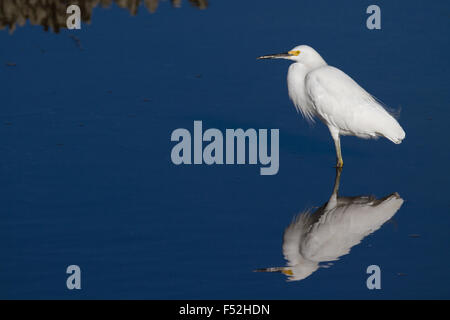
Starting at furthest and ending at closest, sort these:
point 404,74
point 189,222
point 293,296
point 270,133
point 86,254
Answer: point 404,74 → point 270,133 → point 189,222 → point 86,254 → point 293,296

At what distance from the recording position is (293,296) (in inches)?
201

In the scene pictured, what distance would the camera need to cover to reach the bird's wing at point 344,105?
750 centimetres

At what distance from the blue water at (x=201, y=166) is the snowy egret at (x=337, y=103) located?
28cm

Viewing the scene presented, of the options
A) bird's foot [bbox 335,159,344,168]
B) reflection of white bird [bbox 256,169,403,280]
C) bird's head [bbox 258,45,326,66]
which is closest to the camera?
reflection of white bird [bbox 256,169,403,280]

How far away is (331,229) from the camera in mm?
6074

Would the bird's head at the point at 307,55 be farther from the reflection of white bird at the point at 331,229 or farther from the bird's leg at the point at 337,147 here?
the reflection of white bird at the point at 331,229

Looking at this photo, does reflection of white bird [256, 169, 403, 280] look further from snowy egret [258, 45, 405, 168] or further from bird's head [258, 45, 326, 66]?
bird's head [258, 45, 326, 66]

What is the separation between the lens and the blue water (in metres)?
5.39

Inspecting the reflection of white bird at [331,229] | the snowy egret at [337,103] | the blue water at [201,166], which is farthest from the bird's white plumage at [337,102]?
the reflection of white bird at [331,229]

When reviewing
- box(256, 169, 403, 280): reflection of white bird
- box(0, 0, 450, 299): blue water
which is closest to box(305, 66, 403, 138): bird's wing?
box(0, 0, 450, 299): blue water

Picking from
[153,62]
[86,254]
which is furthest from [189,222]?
[153,62]

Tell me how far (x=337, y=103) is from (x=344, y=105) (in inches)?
2.6

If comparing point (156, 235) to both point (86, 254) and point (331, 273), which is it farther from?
point (331, 273)

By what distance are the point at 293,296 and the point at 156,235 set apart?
50.1 inches
